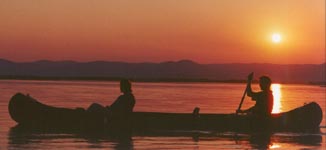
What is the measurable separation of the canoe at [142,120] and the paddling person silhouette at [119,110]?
0.15m

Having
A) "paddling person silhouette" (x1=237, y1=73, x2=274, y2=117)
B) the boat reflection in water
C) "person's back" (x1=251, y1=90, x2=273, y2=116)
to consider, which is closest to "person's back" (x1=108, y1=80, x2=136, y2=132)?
the boat reflection in water

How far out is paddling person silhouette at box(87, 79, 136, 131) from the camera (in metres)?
19.5

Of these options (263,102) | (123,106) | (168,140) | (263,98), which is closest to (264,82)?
(263,98)

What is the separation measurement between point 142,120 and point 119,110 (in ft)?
3.56

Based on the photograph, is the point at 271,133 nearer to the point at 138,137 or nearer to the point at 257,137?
the point at 257,137

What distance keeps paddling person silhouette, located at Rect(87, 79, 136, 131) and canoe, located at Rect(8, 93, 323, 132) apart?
149 mm

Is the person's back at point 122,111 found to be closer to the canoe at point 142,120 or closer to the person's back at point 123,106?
the person's back at point 123,106

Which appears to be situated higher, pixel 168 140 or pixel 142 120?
pixel 142 120

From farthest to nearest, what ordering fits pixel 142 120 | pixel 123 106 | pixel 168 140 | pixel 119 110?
pixel 142 120, pixel 119 110, pixel 123 106, pixel 168 140

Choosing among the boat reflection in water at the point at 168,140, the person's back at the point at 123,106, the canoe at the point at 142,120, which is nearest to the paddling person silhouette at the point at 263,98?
the canoe at the point at 142,120

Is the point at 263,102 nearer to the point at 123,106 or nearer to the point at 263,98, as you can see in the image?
the point at 263,98

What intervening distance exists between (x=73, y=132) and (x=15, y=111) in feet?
7.91

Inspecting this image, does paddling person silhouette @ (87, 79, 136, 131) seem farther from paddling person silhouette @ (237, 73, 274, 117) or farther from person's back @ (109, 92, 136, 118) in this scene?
paddling person silhouette @ (237, 73, 274, 117)

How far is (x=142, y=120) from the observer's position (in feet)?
68.0
